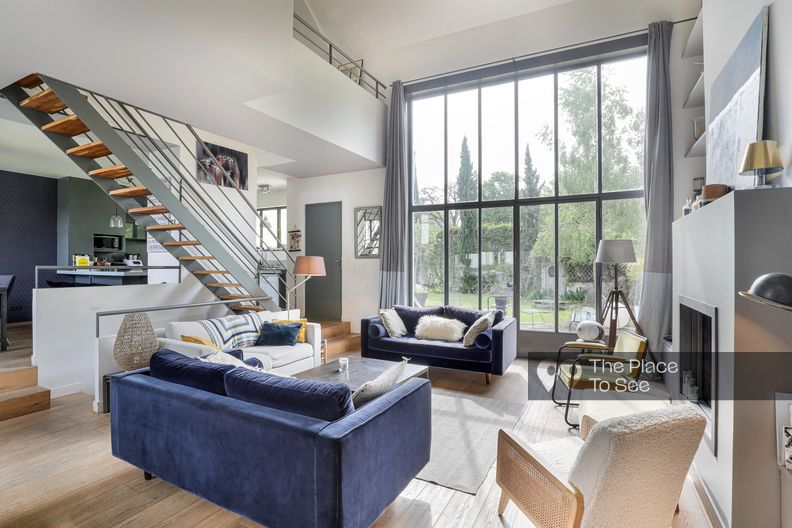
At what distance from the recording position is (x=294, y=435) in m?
1.69

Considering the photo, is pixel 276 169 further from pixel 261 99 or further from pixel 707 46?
pixel 707 46

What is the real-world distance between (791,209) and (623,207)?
3610 millimetres

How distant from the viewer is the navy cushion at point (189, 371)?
2.12m

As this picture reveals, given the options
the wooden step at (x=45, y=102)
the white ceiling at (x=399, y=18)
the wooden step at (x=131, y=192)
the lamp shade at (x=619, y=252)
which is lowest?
the lamp shade at (x=619, y=252)

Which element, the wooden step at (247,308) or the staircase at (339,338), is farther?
the staircase at (339,338)

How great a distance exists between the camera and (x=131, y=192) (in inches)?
161

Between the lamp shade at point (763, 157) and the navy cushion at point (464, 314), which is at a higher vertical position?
the lamp shade at point (763, 157)

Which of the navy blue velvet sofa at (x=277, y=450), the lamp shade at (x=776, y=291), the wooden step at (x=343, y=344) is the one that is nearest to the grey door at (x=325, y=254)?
the wooden step at (x=343, y=344)

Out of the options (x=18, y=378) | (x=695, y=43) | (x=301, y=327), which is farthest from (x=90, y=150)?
(x=695, y=43)

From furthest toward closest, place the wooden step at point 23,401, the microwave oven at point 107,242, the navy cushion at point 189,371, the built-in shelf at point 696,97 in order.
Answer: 1. the microwave oven at point 107,242
2. the built-in shelf at point 696,97
3. the wooden step at point 23,401
4. the navy cushion at point 189,371

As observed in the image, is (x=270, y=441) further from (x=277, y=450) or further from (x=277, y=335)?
(x=277, y=335)

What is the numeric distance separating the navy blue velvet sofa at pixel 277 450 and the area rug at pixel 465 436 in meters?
0.38

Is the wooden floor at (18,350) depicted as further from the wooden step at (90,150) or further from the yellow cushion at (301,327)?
the yellow cushion at (301,327)

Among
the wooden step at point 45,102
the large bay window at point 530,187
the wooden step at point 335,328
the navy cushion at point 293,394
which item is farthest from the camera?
the wooden step at point 335,328
